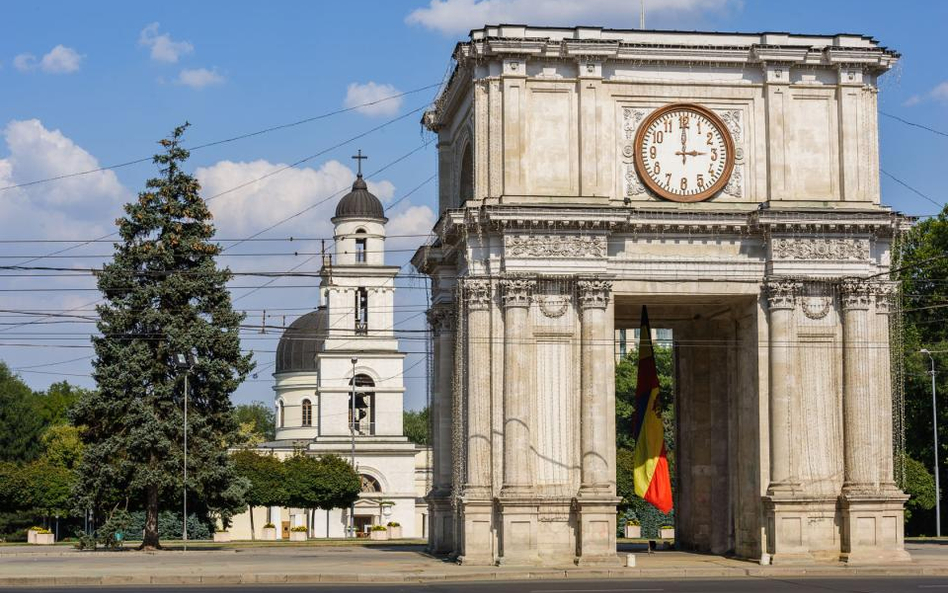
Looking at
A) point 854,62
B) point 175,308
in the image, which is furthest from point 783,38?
point 175,308

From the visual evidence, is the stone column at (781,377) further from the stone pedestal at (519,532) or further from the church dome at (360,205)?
the church dome at (360,205)

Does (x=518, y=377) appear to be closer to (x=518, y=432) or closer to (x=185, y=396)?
(x=518, y=432)

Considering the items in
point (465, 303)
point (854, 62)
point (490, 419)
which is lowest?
point (490, 419)

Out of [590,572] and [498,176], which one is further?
[498,176]

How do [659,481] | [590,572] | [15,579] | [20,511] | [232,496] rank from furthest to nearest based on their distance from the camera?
[20,511] → [232,496] → [659,481] → [590,572] → [15,579]

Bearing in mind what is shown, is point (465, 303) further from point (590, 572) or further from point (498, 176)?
point (590, 572)

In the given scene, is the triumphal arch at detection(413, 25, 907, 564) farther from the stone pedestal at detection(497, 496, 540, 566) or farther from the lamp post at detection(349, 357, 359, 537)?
the lamp post at detection(349, 357, 359, 537)

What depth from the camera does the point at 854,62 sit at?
4419cm

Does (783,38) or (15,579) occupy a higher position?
(783,38)

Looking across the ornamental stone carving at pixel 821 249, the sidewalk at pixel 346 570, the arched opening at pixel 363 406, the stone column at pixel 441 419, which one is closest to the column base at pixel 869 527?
the sidewalk at pixel 346 570

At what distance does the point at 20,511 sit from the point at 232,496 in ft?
129

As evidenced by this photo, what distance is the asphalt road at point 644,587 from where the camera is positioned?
109 feet

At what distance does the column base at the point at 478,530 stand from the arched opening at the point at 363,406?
58298 mm

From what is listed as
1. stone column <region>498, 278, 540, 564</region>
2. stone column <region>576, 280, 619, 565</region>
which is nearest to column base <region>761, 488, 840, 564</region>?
stone column <region>576, 280, 619, 565</region>
